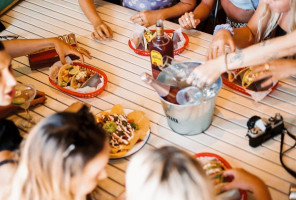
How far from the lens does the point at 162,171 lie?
0.94m

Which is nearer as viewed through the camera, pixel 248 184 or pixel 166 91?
pixel 248 184

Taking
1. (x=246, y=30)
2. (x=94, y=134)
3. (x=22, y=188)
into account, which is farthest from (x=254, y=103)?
(x=22, y=188)

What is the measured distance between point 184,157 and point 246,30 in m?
1.12

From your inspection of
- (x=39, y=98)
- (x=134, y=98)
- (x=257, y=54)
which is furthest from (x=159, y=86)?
(x=39, y=98)

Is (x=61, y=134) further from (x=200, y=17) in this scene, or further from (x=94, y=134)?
(x=200, y=17)

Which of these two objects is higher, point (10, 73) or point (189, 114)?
point (10, 73)

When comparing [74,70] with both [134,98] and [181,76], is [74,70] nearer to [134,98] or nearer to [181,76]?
[134,98]

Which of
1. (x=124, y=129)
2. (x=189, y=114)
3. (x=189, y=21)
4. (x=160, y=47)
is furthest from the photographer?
(x=189, y=21)

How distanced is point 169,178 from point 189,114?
1.40ft

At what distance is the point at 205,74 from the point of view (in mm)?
1334

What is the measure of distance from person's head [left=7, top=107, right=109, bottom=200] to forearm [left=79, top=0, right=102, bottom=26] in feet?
3.73

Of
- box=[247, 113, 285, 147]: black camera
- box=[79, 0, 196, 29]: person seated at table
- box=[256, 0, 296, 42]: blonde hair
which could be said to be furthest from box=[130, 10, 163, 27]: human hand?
box=[247, 113, 285, 147]: black camera

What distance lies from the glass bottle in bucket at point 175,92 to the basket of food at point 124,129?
18cm

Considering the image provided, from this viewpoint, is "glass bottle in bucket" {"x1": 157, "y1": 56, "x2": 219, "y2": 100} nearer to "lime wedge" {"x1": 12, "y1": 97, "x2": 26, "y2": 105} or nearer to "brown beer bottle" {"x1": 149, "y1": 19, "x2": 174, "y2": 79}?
"brown beer bottle" {"x1": 149, "y1": 19, "x2": 174, "y2": 79}
